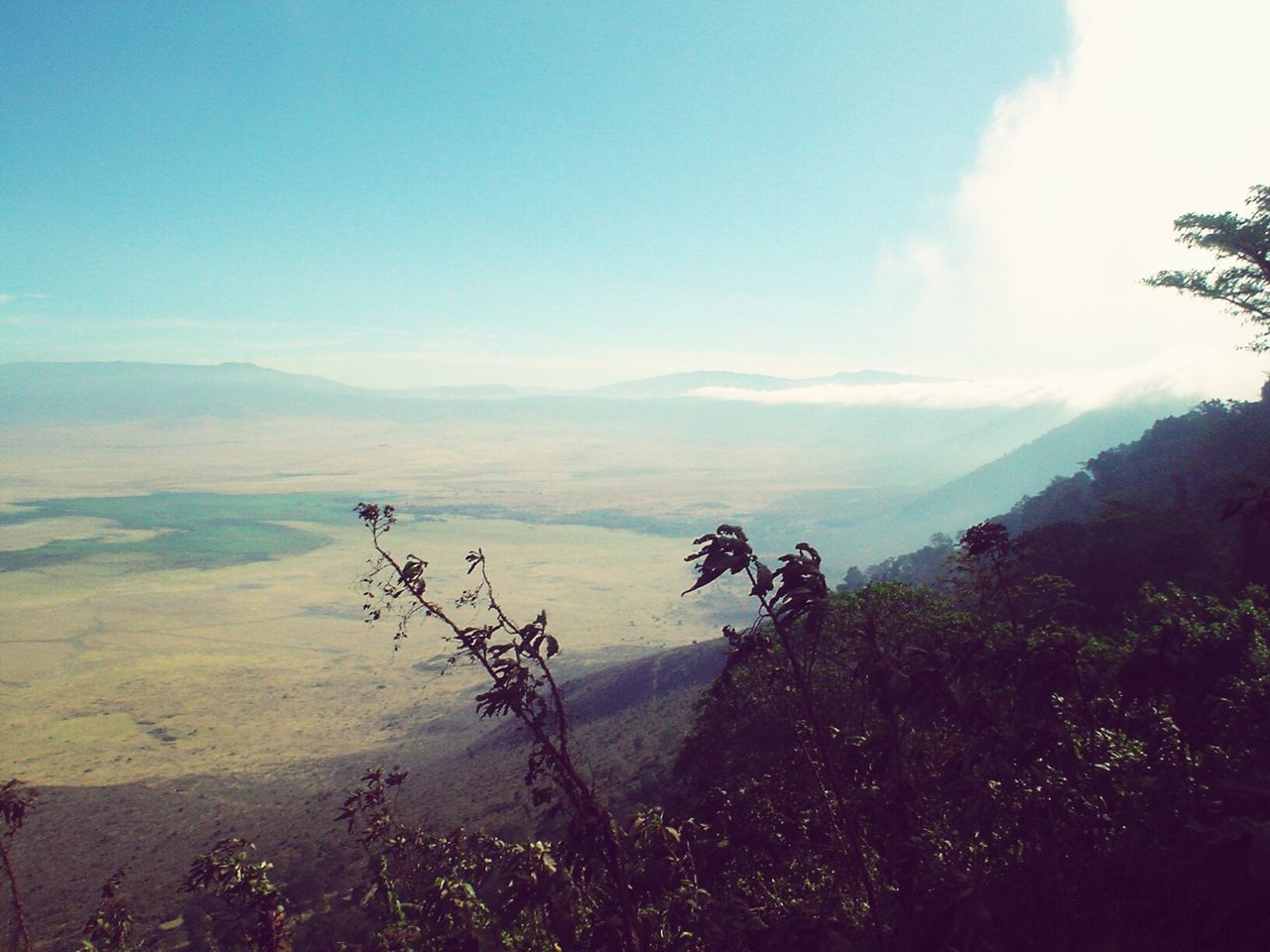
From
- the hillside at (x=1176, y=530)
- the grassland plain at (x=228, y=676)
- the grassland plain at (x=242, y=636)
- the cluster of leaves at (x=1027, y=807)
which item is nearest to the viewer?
the cluster of leaves at (x=1027, y=807)

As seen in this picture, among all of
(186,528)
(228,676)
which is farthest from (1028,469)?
(186,528)

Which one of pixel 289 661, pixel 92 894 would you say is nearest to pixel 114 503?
pixel 289 661

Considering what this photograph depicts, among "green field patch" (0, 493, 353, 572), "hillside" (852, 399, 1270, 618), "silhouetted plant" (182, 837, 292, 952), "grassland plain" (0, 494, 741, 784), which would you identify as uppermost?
"hillside" (852, 399, 1270, 618)

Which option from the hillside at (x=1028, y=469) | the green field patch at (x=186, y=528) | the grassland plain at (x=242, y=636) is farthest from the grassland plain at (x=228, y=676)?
the hillside at (x=1028, y=469)

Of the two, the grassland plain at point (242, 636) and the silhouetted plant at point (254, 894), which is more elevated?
the silhouetted plant at point (254, 894)

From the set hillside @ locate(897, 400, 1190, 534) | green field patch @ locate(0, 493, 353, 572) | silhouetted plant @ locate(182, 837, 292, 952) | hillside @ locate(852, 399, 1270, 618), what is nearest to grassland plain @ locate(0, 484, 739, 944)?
green field patch @ locate(0, 493, 353, 572)

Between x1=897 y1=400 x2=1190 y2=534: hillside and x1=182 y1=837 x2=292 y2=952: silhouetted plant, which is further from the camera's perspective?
x1=897 y1=400 x2=1190 y2=534: hillside

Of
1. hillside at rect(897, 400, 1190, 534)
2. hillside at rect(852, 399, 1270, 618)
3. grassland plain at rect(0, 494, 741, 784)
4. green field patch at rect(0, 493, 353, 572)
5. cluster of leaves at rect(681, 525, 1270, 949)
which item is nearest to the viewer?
cluster of leaves at rect(681, 525, 1270, 949)

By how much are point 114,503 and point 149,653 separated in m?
146

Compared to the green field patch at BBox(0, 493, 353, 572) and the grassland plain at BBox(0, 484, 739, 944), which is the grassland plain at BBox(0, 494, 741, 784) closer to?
the grassland plain at BBox(0, 484, 739, 944)

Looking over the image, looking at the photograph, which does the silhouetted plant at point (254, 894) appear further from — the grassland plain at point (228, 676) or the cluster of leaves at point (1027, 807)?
the grassland plain at point (228, 676)

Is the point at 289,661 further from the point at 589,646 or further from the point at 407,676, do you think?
the point at 589,646

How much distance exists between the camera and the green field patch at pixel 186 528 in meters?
119

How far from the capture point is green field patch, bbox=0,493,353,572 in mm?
119125
